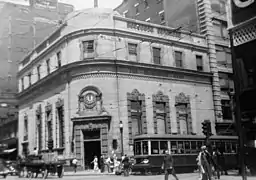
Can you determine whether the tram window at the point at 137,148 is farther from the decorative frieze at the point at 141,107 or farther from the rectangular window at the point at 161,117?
the rectangular window at the point at 161,117

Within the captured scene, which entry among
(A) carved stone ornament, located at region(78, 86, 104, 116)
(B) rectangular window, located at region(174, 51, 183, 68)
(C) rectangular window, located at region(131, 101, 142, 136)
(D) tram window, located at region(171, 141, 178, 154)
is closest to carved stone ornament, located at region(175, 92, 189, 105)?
(B) rectangular window, located at region(174, 51, 183, 68)

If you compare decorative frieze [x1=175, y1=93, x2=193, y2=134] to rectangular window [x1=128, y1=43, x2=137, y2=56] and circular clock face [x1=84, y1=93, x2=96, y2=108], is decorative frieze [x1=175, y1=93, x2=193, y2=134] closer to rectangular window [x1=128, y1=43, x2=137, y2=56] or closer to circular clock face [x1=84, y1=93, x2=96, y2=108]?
rectangular window [x1=128, y1=43, x2=137, y2=56]

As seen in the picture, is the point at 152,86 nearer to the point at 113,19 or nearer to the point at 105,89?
the point at 105,89

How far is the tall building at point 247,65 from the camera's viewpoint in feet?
69.5

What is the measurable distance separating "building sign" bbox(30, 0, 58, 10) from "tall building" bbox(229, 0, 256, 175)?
136 ft

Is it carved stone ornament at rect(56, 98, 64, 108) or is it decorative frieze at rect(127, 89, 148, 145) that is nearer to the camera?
decorative frieze at rect(127, 89, 148, 145)

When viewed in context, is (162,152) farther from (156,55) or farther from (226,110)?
(226,110)

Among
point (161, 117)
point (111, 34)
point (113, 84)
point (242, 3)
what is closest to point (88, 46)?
point (111, 34)

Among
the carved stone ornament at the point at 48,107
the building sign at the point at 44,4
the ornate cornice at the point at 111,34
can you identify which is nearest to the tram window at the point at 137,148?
the ornate cornice at the point at 111,34

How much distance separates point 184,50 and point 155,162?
657 inches

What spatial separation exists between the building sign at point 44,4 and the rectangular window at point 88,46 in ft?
85.8

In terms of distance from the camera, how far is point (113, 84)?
33.4 m

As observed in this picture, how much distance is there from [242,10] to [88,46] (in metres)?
16.1

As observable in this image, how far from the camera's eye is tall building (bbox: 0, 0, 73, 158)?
5106 centimetres
